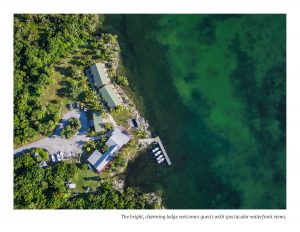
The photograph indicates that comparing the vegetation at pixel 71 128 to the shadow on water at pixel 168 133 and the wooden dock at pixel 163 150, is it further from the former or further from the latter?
the wooden dock at pixel 163 150

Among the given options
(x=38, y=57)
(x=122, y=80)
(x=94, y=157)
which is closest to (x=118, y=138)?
(x=94, y=157)

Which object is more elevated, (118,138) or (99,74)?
(99,74)

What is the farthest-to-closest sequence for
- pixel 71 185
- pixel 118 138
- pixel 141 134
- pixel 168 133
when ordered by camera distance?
pixel 168 133
pixel 141 134
pixel 118 138
pixel 71 185

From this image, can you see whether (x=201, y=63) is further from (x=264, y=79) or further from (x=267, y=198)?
(x=267, y=198)

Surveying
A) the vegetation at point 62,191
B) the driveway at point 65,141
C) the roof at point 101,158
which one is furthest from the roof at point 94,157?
the driveway at point 65,141

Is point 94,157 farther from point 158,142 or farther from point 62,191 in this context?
point 158,142
